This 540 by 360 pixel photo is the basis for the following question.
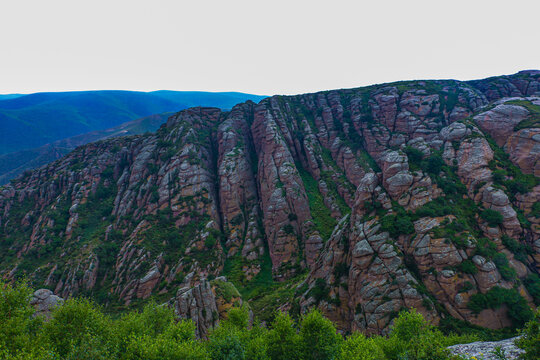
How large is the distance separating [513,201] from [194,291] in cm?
7637

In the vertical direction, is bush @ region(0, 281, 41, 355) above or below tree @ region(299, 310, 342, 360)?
above

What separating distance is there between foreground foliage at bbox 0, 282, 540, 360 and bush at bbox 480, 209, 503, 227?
23.2 meters

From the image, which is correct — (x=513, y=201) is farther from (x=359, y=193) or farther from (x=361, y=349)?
(x=361, y=349)

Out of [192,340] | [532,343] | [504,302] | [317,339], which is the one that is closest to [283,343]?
[317,339]

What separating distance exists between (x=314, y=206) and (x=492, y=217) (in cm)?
5013

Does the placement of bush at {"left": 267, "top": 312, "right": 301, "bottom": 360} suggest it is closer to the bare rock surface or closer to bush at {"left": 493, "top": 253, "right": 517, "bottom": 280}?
the bare rock surface

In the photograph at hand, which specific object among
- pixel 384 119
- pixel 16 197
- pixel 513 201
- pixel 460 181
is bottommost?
pixel 16 197

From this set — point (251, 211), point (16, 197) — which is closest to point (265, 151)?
point (251, 211)

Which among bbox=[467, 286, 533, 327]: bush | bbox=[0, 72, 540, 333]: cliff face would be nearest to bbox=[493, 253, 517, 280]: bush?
bbox=[0, 72, 540, 333]: cliff face

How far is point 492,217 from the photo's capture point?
45062mm

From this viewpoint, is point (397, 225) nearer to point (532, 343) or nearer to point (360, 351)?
point (532, 343)

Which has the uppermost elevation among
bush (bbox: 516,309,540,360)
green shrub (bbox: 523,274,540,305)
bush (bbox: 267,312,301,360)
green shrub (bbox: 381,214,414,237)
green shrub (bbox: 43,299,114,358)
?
green shrub (bbox: 381,214,414,237)

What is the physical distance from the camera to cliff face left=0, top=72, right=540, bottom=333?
42.5 m

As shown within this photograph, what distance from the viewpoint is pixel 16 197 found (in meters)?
90.7
